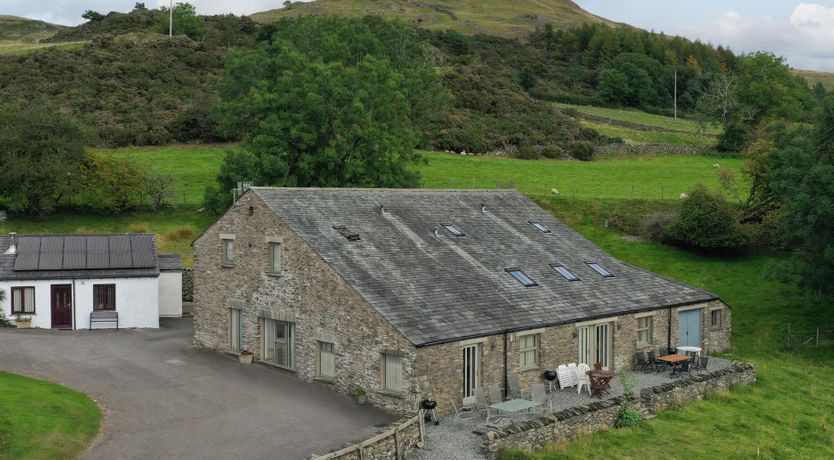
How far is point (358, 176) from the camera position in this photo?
170 feet

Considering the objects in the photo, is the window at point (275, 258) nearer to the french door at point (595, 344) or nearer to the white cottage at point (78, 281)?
the white cottage at point (78, 281)

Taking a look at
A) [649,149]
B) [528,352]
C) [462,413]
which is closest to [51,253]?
[462,413]

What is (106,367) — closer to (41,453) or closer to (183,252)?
(41,453)

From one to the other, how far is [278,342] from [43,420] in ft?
30.4

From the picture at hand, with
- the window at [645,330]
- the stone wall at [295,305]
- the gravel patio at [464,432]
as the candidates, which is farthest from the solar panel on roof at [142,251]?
the window at [645,330]

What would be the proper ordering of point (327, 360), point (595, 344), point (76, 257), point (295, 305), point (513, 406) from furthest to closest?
point (76, 257), point (595, 344), point (295, 305), point (327, 360), point (513, 406)

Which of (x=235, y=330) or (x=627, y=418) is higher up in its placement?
(x=235, y=330)

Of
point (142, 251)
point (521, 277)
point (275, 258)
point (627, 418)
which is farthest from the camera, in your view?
point (142, 251)

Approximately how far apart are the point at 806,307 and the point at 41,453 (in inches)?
1474

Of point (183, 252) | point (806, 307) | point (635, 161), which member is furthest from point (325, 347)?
point (635, 161)

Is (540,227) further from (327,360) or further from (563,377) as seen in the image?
(327,360)

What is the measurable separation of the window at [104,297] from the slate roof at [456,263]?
11.6 m

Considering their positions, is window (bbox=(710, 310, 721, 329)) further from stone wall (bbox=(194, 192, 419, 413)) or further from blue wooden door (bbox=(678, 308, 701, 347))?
stone wall (bbox=(194, 192, 419, 413))

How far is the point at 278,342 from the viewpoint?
99.4 ft
